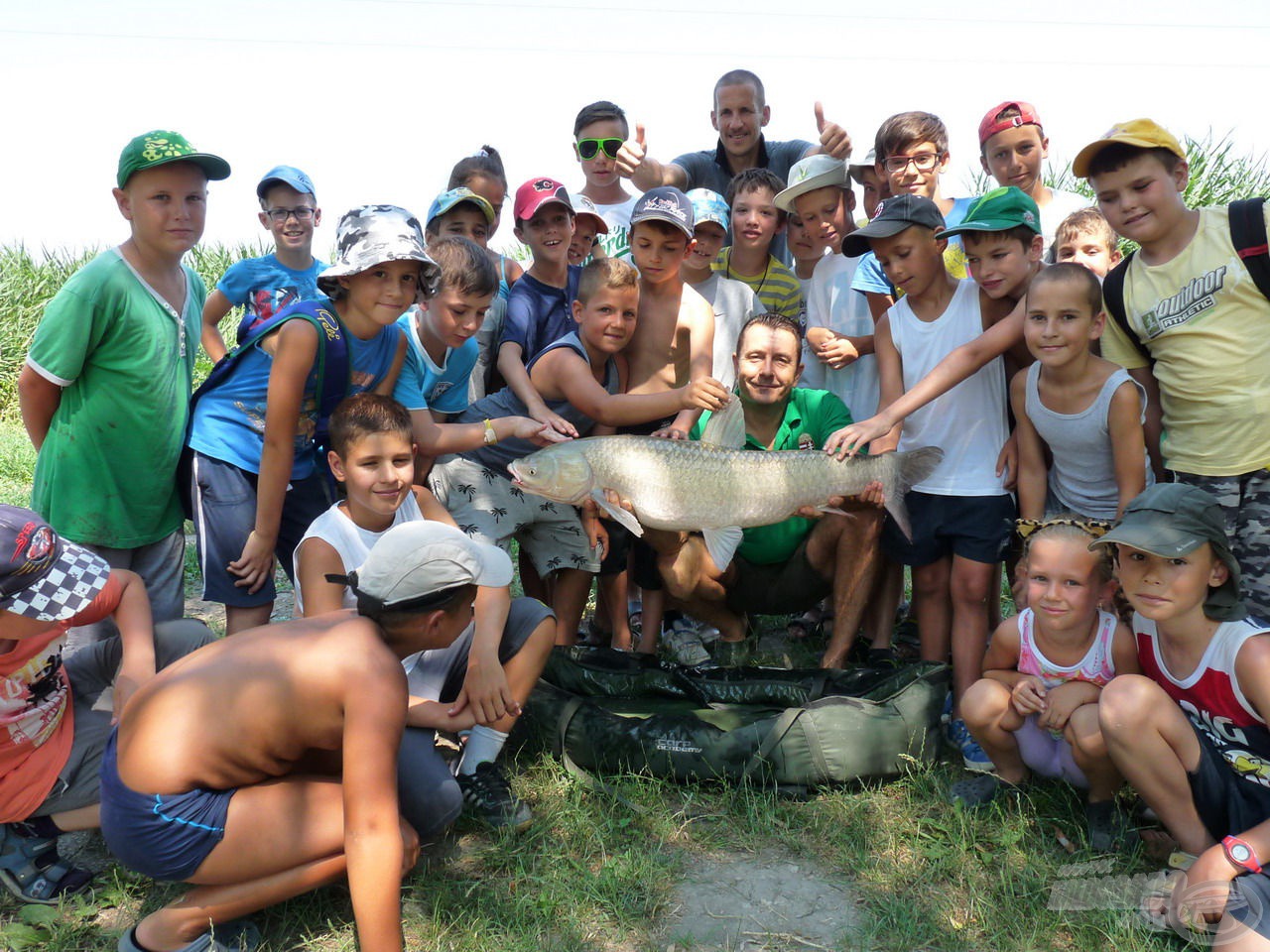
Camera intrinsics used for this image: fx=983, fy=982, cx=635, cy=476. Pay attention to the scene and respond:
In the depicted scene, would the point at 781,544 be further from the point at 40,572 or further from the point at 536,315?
the point at 40,572

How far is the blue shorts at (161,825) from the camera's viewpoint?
106 inches

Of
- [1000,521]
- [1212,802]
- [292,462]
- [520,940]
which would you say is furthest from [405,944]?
[1000,521]

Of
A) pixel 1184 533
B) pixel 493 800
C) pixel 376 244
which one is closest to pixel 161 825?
pixel 493 800

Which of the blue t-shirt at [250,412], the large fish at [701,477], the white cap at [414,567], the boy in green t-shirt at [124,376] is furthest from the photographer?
the large fish at [701,477]

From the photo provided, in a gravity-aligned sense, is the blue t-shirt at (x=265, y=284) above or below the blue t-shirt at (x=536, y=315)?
above

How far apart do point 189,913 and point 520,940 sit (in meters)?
0.93

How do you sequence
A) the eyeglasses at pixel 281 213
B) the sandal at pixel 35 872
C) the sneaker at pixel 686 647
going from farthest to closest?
the eyeglasses at pixel 281 213 < the sneaker at pixel 686 647 < the sandal at pixel 35 872

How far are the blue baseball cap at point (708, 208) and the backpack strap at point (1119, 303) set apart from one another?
6.61ft

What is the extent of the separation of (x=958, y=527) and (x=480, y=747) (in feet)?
7.26

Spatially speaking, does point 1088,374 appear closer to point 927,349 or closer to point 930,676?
point 927,349

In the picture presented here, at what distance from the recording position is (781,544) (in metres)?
4.86

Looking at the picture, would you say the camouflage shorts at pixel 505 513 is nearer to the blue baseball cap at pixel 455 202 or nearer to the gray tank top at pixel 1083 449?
the blue baseball cap at pixel 455 202

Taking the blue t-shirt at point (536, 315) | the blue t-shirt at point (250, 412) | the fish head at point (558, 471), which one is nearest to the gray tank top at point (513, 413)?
the blue t-shirt at point (536, 315)

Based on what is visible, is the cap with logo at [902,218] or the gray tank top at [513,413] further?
the gray tank top at [513,413]
